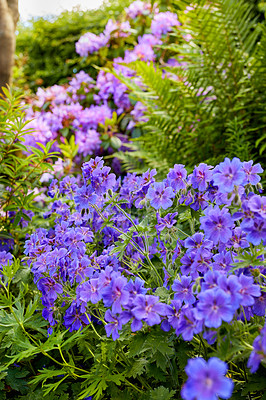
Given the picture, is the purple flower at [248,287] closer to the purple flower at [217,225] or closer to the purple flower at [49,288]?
the purple flower at [217,225]

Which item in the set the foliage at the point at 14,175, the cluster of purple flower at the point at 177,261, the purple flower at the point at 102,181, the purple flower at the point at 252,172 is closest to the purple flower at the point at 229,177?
the cluster of purple flower at the point at 177,261

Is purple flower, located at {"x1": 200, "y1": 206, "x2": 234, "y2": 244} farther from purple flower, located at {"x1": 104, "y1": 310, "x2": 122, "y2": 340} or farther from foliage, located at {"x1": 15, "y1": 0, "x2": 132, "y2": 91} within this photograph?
foliage, located at {"x1": 15, "y1": 0, "x2": 132, "y2": 91}

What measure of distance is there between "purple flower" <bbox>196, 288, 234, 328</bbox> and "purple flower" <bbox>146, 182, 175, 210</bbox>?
43 cm

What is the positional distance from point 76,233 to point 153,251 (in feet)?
0.98

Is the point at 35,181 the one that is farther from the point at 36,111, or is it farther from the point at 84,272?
the point at 36,111

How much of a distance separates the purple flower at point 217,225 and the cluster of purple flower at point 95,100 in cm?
208

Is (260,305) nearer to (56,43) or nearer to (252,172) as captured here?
(252,172)

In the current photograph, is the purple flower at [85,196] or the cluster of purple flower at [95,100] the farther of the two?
the cluster of purple flower at [95,100]

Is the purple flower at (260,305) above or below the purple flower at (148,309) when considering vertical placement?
above

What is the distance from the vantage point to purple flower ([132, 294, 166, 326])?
86 centimetres

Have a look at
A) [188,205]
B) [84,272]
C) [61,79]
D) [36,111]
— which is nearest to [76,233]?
[84,272]

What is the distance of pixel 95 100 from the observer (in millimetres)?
3617

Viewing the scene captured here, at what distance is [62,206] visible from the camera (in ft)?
5.41

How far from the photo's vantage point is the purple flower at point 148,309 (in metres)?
0.86
